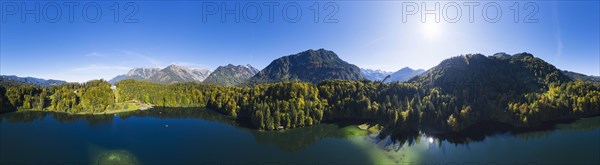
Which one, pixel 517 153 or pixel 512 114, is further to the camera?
pixel 512 114

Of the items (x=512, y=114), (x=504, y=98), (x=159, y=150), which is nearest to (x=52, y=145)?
(x=159, y=150)

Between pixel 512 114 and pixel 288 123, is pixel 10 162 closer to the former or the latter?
pixel 288 123

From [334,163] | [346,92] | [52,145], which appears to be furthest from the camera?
[346,92]

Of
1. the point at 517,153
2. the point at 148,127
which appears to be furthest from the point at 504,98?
the point at 148,127

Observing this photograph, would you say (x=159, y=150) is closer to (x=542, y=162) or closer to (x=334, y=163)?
(x=334, y=163)

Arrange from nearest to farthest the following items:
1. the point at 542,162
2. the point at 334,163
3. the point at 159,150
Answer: the point at 542,162 < the point at 334,163 < the point at 159,150

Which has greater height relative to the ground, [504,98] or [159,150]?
[504,98]
